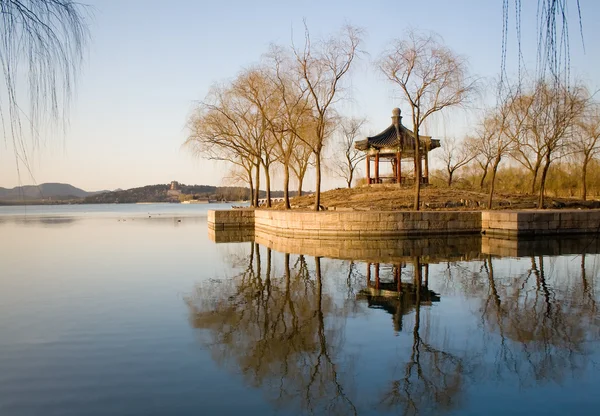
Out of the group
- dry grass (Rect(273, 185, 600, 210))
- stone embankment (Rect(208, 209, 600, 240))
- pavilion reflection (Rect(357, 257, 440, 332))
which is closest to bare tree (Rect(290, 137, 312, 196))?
dry grass (Rect(273, 185, 600, 210))

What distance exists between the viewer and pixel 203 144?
94.7 ft

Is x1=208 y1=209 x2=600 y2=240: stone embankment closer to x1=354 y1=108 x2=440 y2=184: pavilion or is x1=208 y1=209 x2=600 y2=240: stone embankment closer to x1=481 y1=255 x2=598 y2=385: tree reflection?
x1=481 y1=255 x2=598 y2=385: tree reflection

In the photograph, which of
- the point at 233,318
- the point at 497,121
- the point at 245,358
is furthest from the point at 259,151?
the point at 245,358

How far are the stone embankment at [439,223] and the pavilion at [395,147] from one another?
1041cm

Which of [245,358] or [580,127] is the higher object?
[580,127]

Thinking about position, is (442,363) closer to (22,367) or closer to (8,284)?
(22,367)

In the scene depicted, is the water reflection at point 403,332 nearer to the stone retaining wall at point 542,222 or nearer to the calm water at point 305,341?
the calm water at point 305,341

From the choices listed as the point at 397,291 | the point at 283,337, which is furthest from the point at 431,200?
the point at 283,337

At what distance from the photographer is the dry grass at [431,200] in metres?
26.1

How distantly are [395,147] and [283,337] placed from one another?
25910mm

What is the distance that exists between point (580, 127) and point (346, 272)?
72.0ft

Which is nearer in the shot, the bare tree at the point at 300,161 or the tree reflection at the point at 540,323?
the tree reflection at the point at 540,323

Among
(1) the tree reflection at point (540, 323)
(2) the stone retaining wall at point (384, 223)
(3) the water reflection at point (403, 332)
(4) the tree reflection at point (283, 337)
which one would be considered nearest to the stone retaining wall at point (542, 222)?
(2) the stone retaining wall at point (384, 223)

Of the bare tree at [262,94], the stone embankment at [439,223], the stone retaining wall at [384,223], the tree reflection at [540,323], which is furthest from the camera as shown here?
the bare tree at [262,94]
